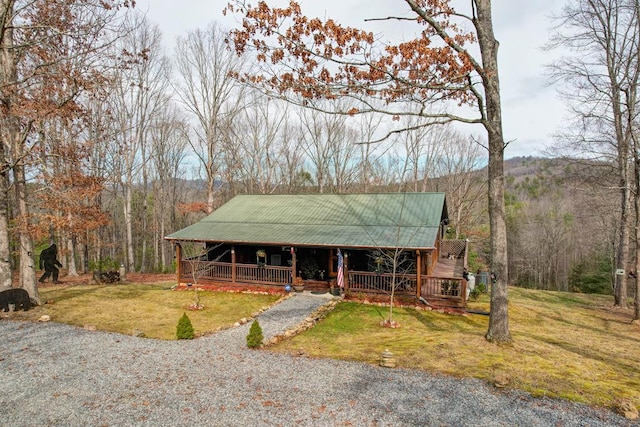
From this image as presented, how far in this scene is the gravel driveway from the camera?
240 inches

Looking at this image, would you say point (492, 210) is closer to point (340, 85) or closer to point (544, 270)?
point (340, 85)

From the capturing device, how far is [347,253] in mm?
16188

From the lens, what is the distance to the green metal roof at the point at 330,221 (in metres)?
15.8

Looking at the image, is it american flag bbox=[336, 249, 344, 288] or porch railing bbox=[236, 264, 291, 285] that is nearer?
american flag bbox=[336, 249, 344, 288]

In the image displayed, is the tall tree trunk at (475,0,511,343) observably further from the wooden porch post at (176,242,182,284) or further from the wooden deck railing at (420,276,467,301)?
the wooden porch post at (176,242,182,284)

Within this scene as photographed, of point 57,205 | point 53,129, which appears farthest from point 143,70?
point 57,205

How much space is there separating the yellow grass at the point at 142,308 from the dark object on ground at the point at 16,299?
0.27 m

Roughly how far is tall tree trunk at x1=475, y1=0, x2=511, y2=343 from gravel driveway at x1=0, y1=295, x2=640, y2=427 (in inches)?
101

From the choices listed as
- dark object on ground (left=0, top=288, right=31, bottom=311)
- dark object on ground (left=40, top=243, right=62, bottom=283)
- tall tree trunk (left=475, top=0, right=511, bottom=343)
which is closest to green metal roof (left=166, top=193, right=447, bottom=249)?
tall tree trunk (left=475, top=0, right=511, bottom=343)

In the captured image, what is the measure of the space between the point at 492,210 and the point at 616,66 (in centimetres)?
1249

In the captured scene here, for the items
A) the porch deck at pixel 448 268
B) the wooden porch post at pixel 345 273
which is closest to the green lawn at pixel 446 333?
the wooden porch post at pixel 345 273

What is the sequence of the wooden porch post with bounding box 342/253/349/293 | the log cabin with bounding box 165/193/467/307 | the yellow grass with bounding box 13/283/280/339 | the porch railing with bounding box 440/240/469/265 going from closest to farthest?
the yellow grass with bounding box 13/283/280/339
the log cabin with bounding box 165/193/467/307
the wooden porch post with bounding box 342/253/349/293
the porch railing with bounding box 440/240/469/265

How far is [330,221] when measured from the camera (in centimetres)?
1856

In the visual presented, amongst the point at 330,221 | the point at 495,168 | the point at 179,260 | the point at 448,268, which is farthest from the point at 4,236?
the point at 448,268
